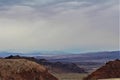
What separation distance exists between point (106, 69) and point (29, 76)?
62.8 feet

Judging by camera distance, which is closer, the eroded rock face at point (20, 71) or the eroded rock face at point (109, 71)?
the eroded rock face at point (20, 71)

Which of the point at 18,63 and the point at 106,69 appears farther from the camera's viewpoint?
the point at 106,69

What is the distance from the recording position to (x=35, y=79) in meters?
79.2

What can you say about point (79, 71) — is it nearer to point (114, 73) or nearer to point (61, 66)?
point (61, 66)

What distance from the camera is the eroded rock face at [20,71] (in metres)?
74.6

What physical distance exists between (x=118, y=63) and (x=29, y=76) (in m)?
22.0

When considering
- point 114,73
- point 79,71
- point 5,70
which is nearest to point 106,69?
point 114,73

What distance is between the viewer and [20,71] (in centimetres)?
7662

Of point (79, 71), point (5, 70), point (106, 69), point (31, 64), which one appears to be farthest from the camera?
point (79, 71)

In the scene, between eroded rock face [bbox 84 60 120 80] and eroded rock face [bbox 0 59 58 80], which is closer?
eroded rock face [bbox 0 59 58 80]

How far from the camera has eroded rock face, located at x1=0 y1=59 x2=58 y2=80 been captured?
7462 centimetres

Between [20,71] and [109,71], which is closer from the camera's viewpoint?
[20,71]

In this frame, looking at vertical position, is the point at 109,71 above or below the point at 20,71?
below

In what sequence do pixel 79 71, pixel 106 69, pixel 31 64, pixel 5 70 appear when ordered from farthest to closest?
pixel 79 71, pixel 106 69, pixel 31 64, pixel 5 70
